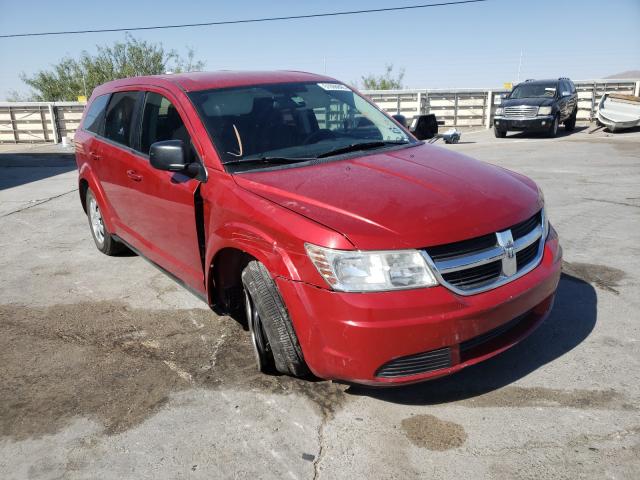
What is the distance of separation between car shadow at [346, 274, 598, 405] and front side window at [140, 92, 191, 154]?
2.03m

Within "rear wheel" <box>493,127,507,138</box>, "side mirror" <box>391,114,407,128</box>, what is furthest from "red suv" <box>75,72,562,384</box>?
"rear wheel" <box>493,127,507,138</box>

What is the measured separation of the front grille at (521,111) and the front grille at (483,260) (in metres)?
16.3

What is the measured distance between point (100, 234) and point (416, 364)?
4.37 m

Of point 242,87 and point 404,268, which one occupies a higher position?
point 242,87

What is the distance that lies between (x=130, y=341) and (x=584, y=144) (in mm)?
14900

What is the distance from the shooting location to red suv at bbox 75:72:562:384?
2.48 meters

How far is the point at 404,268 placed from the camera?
248cm

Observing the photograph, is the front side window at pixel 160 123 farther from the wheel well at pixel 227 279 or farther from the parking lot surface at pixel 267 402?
the parking lot surface at pixel 267 402

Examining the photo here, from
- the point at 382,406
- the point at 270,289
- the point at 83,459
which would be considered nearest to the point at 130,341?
the point at 83,459

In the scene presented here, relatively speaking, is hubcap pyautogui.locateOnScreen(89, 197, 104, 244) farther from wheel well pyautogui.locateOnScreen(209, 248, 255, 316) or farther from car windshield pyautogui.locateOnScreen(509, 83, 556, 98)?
car windshield pyautogui.locateOnScreen(509, 83, 556, 98)

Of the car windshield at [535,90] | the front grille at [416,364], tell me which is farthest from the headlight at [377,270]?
the car windshield at [535,90]

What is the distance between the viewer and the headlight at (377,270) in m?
2.46

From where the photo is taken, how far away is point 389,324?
2.43m

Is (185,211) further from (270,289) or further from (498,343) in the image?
(498,343)
